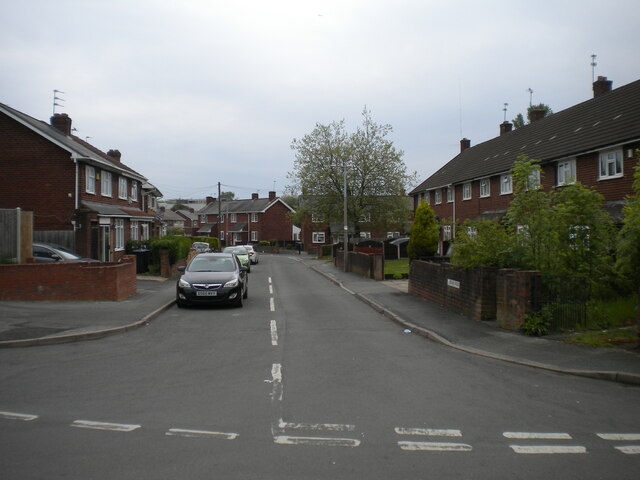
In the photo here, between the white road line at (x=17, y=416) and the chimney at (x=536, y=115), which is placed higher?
the chimney at (x=536, y=115)

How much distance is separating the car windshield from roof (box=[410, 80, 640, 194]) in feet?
47.9

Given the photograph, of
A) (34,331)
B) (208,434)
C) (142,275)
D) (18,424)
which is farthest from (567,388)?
(142,275)

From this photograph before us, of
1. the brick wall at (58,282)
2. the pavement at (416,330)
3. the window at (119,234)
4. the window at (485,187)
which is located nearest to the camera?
the pavement at (416,330)

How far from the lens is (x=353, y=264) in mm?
30953

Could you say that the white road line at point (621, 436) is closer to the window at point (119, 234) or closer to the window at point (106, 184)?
the window at point (106, 184)

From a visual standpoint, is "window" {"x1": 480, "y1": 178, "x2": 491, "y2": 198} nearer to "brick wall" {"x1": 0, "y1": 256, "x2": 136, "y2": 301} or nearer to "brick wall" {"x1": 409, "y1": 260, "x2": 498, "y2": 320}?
"brick wall" {"x1": 409, "y1": 260, "x2": 498, "y2": 320}

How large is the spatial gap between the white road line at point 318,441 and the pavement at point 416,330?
14.2 feet

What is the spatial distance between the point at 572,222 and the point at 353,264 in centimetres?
2035

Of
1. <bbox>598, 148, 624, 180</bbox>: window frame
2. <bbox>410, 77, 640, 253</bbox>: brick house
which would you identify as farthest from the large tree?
<bbox>598, 148, 624, 180</bbox>: window frame

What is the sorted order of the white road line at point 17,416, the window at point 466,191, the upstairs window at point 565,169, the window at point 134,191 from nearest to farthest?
1. the white road line at point 17,416
2. the upstairs window at point 565,169
3. the window at point 134,191
4. the window at point 466,191

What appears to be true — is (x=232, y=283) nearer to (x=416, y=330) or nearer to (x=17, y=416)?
(x=416, y=330)

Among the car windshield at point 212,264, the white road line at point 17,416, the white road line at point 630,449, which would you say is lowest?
the white road line at point 630,449

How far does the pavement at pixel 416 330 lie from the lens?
8188 mm

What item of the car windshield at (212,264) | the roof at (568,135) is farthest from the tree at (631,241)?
the roof at (568,135)
